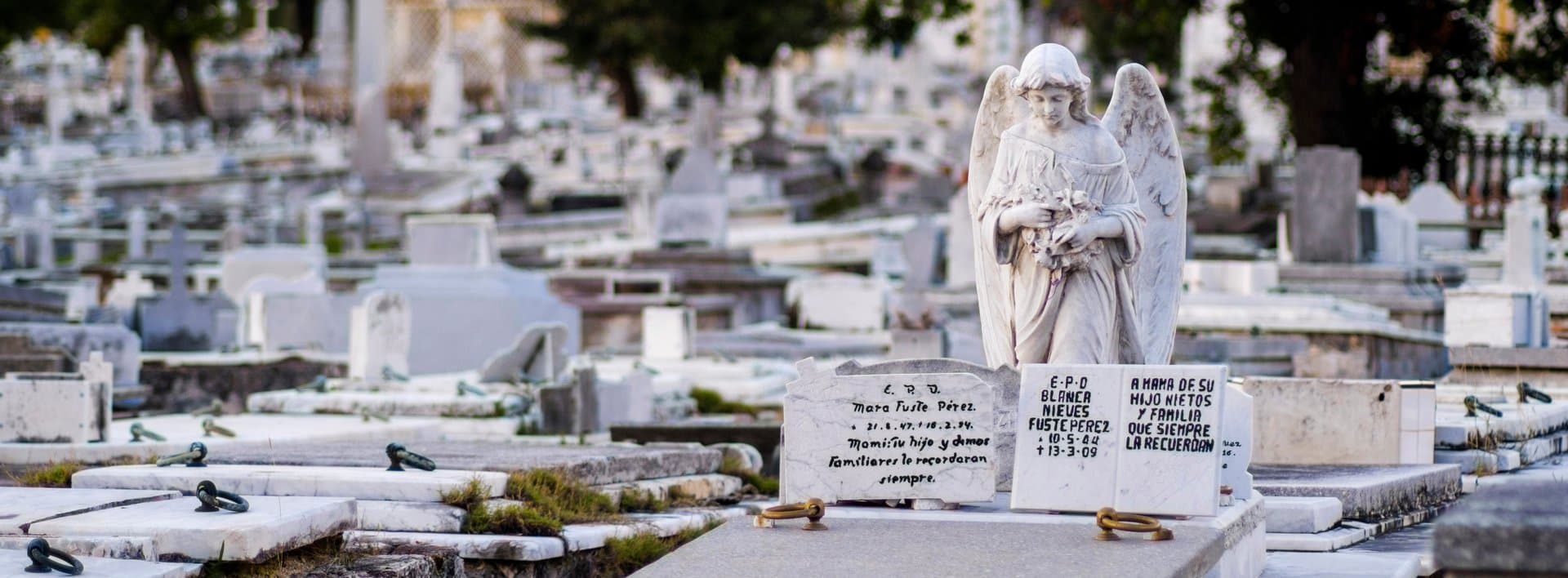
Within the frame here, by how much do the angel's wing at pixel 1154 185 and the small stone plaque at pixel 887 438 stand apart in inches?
52.0

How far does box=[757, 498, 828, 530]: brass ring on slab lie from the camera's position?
7.61 meters

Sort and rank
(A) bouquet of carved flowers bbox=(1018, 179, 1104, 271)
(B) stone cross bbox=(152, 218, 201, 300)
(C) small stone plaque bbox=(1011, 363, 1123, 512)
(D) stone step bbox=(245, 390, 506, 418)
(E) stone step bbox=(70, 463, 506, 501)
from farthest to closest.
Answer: (B) stone cross bbox=(152, 218, 201, 300), (D) stone step bbox=(245, 390, 506, 418), (E) stone step bbox=(70, 463, 506, 501), (A) bouquet of carved flowers bbox=(1018, 179, 1104, 271), (C) small stone plaque bbox=(1011, 363, 1123, 512)

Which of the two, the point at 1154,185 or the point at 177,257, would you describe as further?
the point at 177,257

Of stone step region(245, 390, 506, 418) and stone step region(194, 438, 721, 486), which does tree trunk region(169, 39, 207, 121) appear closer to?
stone step region(245, 390, 506, 418)

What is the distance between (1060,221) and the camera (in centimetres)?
830

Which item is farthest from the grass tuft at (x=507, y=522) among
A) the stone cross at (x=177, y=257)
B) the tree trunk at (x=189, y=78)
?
the tree trunk at (x=189, y=78)

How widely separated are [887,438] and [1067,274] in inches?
37.7

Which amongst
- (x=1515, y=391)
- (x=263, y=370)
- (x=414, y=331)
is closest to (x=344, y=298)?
(x=414, y=331)

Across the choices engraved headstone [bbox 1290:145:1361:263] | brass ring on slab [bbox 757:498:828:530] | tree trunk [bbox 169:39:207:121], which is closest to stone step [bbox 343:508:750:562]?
brass ring on slab [bbox 757:498:828:530]

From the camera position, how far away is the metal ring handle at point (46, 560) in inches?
271

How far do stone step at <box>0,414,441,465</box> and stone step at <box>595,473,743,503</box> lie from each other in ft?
3.06

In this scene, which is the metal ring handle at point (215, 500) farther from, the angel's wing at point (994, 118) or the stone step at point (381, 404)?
the stone step at point (381, 404)

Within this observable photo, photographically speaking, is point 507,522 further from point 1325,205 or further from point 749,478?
point 1325,205

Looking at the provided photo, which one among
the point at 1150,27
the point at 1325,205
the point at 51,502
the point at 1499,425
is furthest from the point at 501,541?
the point at 1150,27
